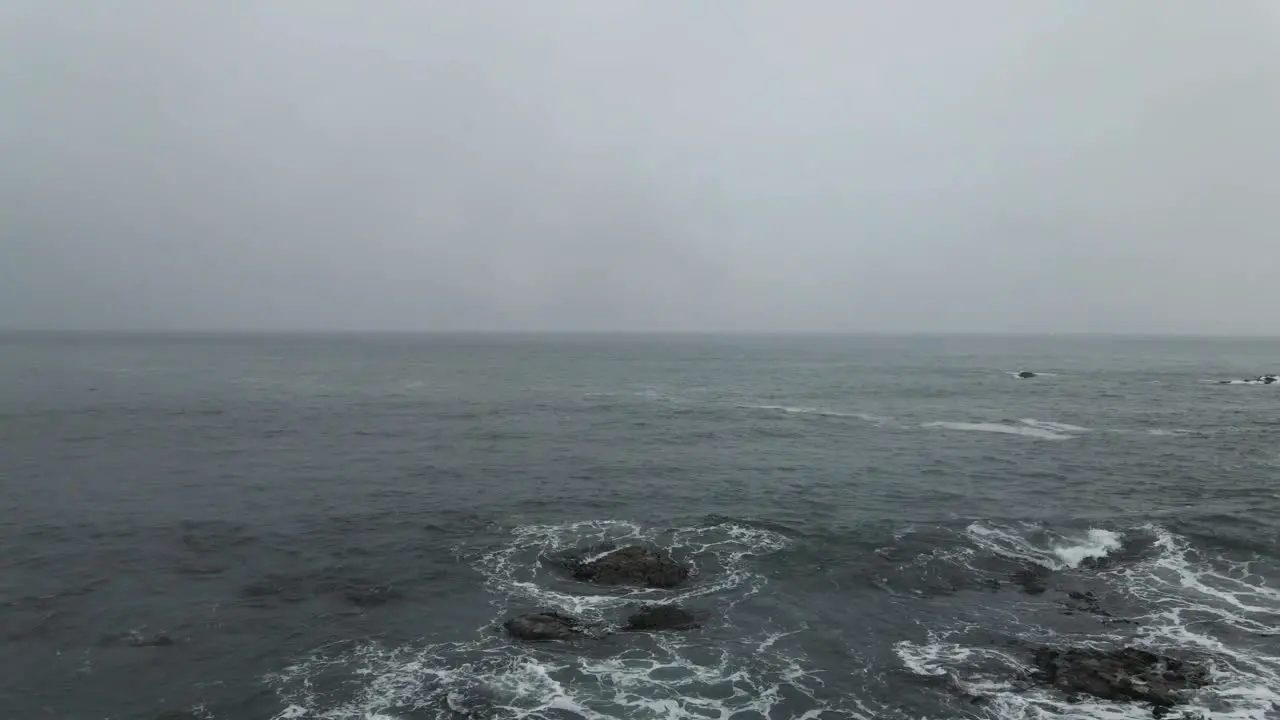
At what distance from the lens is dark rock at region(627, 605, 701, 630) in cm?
2714

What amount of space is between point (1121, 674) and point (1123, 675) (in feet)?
0.22

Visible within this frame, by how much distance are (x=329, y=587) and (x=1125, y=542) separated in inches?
1638

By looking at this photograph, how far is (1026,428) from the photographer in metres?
72.6

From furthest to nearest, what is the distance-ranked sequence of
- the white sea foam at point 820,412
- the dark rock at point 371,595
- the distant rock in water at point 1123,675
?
the white sea foam at point 820,412 → the dark rock at point 371,595 → the distant rock in water at point 1123,675

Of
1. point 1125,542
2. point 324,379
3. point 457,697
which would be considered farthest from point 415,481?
point 324,379

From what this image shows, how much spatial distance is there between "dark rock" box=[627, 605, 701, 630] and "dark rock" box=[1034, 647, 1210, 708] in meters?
13.0

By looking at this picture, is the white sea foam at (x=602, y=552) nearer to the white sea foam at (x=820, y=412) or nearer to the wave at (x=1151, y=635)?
the wave at (x=1151, y=635)

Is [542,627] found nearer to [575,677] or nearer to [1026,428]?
[575,677]

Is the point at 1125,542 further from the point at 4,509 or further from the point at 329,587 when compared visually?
the point at 4,509

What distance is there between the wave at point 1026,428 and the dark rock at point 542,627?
194 feet

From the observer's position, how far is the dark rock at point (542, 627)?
26.2 metres

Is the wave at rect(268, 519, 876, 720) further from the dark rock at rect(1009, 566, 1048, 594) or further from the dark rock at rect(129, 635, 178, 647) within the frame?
the dark rock at rect(1009, 566, 1048, 594)

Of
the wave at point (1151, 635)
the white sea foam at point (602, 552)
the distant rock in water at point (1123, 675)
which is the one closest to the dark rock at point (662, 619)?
the white sea foam at point (602, 552)

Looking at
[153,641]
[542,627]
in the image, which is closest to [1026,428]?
[542,627]
